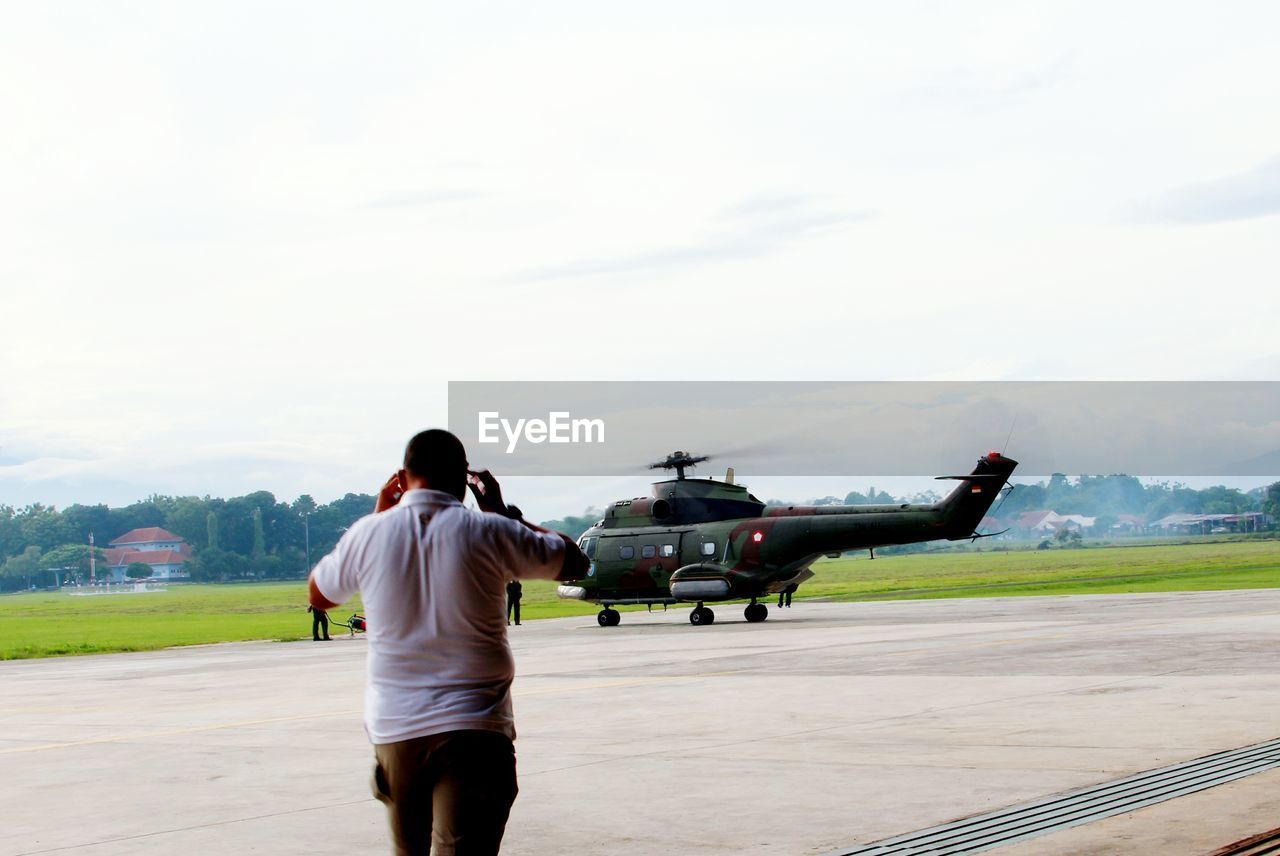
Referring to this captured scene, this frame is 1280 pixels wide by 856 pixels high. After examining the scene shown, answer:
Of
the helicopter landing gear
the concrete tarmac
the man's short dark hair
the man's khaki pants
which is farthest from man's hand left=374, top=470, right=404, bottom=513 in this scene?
the helicopter landing gear

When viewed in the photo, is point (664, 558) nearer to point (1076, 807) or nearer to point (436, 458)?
point (1076, 807)

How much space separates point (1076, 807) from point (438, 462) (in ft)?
17.4

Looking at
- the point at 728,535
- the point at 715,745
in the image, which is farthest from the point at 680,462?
the point at 715,745

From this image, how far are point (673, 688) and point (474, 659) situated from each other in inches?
513

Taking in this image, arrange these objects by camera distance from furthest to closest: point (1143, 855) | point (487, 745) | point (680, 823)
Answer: point (680, 823), point (1143, 855), point (487, 745)

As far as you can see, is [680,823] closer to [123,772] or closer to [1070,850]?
[1070,850]

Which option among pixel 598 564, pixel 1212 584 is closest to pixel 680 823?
pixel 598 564

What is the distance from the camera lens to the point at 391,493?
18.7ft

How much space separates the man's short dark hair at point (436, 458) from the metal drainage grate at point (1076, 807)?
367 centimetres

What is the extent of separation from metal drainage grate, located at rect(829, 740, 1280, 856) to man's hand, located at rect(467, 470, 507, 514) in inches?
134

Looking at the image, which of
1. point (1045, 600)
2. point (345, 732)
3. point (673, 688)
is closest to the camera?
point (345, 732)

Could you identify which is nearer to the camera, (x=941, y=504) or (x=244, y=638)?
(x=941, y=504)

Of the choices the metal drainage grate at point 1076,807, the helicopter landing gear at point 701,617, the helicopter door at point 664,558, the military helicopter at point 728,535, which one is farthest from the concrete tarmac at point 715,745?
the helicopter door at point 664,558

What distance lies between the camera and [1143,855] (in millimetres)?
7598
